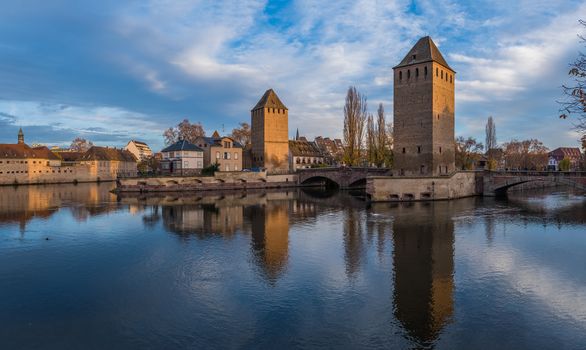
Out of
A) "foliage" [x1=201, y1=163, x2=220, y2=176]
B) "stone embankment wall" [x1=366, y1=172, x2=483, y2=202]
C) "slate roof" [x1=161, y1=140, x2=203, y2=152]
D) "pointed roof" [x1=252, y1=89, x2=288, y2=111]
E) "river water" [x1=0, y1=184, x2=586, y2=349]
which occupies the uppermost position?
"pointed roof" [x1=252, y1=89, x2=288, y2=111]

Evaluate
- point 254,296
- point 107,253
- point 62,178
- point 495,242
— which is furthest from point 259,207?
point 62,178

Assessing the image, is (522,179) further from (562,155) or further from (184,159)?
(562,155)

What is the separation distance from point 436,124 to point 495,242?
19788mm

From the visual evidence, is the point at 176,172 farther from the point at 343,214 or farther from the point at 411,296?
the point at 411,296

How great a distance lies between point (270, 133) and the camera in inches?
2208

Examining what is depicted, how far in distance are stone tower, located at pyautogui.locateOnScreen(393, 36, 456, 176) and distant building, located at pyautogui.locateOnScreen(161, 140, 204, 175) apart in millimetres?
26688

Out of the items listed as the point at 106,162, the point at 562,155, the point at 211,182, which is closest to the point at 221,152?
the point at 211,182

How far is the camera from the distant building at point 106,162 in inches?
2569

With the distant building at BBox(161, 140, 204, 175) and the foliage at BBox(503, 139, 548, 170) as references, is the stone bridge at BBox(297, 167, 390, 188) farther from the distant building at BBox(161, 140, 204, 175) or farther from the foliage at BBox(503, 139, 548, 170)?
the foliage at BBox(503, 139, 548, 170)

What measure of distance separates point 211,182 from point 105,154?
104 feet

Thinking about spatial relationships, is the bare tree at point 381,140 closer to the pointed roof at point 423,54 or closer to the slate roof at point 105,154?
the pointed roof at point 423,54

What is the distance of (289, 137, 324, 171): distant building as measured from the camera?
6397 cm

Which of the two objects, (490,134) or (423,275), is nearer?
(423,275)

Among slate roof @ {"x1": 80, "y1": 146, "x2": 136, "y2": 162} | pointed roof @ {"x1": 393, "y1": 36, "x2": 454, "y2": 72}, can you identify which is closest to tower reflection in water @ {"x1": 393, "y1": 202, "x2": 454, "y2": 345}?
pointed roof @ {"x1": 393, "y1": 36, "x2": 454, "y2": 72}
